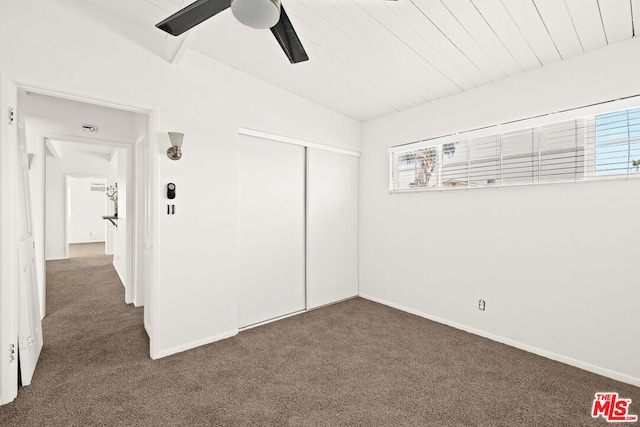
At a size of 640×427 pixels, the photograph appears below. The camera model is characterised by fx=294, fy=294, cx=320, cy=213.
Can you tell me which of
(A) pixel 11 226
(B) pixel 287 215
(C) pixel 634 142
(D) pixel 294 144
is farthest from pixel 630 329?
(A) pixel 11 226

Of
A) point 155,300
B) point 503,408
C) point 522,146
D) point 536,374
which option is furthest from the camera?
point 522,146

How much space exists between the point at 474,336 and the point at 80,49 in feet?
13.7

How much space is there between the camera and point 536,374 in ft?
7.56

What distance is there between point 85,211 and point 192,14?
10.9 m

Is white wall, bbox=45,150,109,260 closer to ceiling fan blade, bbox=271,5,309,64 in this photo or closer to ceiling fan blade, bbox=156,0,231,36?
ceiling fan blade, bbox=156,0,231,36

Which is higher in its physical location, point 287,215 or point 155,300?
point 287,215

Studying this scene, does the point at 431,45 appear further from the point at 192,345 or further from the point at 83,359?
the point at 83,359

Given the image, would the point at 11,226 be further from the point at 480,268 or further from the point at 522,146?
the point at 522,146

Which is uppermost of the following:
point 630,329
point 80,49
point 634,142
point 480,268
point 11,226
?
point 80,49

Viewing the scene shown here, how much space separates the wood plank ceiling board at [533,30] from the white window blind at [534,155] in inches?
22.2

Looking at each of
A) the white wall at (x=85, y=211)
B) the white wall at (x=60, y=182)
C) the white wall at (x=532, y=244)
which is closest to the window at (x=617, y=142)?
the white wall at (x=532, y=244)

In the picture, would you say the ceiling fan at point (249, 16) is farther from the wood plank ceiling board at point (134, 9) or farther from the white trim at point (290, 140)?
the white trim at point (290, 140)

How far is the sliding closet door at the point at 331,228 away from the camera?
3752 mm

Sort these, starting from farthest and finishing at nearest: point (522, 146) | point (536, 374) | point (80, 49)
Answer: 1. point (522, 146)
2. point (536, 374)
3. point (80, 49)
